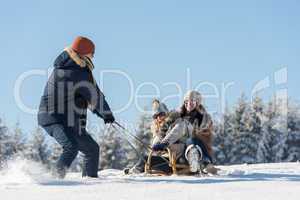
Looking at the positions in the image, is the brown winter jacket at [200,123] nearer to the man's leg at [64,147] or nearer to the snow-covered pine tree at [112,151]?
the man's leg at [64,147]

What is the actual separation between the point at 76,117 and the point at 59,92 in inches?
15.7

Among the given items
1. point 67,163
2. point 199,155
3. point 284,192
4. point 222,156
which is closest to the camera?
point 284,192

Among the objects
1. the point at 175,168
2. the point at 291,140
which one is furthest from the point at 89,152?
the point at 291,140

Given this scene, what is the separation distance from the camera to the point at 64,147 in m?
7.46

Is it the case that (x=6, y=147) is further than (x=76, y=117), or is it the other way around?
(x=6, y=147)

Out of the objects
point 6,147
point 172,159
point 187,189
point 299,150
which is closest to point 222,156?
point 299,150

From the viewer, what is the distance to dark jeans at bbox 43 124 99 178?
7.44 m

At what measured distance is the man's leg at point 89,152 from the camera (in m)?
7.66

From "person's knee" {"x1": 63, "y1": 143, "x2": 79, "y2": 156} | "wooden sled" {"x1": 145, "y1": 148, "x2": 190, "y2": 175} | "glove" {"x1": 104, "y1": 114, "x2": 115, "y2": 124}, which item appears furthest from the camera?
"wooden sled" {"x1": 145, "y1": 148, "x2": 190, "y2": 175}

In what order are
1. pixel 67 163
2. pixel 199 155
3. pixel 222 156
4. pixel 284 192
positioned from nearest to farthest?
pixel 284 192
pixel 67 163
pixel 199 155
pixel 222 156

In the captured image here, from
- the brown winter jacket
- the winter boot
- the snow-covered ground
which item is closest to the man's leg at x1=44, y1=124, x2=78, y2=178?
the snow-covered ground

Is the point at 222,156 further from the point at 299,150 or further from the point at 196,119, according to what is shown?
the point at 196,119

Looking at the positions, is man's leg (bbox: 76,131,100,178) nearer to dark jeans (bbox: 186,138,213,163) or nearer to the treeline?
dark jeans (bbox: 186,138,213,163)

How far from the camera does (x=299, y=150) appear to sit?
4591cm
